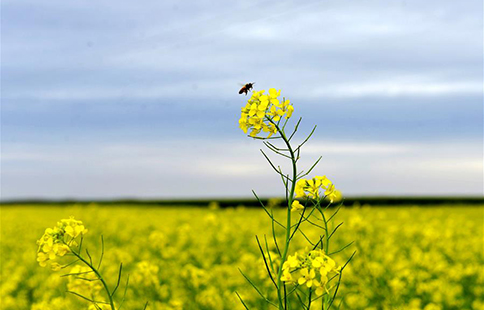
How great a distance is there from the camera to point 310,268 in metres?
1.77

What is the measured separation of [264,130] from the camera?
180 cm

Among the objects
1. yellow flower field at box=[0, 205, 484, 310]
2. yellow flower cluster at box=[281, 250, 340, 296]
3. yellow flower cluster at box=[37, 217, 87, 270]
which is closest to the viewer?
yellow flower cluster at box=[281, 250, 340, 296]

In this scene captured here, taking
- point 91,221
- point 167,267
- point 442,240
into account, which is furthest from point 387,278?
point 91,221

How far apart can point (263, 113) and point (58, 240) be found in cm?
99

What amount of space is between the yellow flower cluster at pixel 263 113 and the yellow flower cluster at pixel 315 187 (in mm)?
324

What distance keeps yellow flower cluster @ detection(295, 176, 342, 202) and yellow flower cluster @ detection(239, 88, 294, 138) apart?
32cm

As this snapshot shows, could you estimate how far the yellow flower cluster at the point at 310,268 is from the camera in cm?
173

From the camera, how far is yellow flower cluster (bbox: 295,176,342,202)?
2010 mm

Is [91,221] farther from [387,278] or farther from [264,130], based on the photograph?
[264,130]

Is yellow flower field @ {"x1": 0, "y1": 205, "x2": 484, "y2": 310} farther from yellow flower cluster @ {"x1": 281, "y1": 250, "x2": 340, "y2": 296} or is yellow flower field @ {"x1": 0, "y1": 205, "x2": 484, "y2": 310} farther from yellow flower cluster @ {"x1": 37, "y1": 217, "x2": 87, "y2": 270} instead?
yellow flower cluster @ {"x1": 281, "y1": 250, "x2": 340, "y2": 296}

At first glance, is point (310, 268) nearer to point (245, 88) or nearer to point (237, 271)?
point (245, 88)

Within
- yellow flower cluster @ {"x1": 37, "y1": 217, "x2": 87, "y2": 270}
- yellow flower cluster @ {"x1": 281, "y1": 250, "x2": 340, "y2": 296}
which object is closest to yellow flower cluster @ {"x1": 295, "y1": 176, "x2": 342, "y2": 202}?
yellow flower cluster @ {"x1": 281, "y1": 250, "x2": 340, "y2": 296}

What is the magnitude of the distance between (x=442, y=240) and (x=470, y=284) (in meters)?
2.79

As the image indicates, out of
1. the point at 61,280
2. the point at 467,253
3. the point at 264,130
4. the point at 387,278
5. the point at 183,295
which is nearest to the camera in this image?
the point at 264,130
